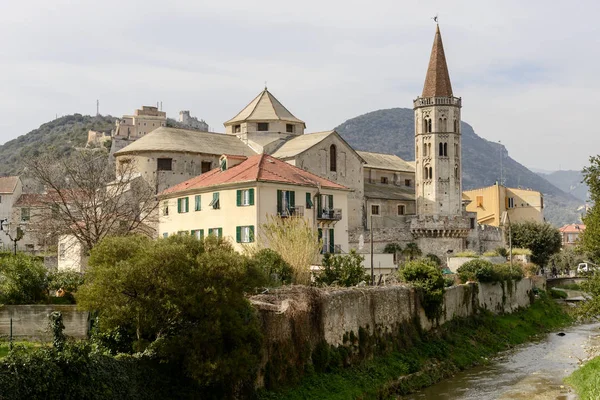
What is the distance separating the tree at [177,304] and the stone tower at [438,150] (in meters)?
60.5

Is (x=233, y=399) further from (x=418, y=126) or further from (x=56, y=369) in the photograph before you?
(x=418, y=126)

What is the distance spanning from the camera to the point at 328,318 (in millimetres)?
33500

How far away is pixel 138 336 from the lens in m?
25.0

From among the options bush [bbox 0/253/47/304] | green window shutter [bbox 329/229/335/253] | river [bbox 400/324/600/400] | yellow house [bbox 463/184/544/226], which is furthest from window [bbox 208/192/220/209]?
yellow house [bbox 463/184/544/226]

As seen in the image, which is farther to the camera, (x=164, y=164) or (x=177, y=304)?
(x=164, y=164)

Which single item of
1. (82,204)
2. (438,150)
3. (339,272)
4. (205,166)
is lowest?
(339,272)

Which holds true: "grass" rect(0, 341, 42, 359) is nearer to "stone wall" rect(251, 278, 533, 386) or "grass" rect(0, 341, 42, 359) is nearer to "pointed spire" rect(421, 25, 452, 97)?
"stone wall" rect(251, 278, 533, 386)

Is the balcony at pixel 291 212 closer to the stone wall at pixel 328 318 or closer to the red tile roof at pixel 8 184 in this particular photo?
the stone wall at pixel 328 318

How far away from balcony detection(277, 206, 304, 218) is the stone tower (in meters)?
37.2

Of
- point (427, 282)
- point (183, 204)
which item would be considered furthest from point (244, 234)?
point (427, 282)

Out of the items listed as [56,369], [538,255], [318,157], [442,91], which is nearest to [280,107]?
[318,157]

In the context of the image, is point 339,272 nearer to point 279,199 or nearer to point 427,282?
point 427,282

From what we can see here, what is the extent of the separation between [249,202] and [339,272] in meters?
9.46

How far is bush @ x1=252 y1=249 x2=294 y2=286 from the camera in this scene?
37.1 m
